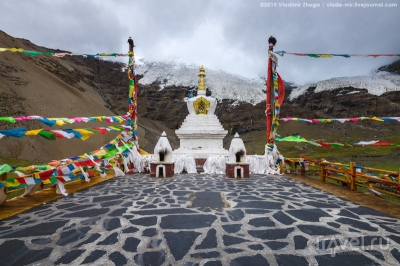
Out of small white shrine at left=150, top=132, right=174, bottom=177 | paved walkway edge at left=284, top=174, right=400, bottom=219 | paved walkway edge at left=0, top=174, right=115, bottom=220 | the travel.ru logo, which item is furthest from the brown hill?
the travel.ru logo

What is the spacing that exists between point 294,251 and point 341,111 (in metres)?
70.5

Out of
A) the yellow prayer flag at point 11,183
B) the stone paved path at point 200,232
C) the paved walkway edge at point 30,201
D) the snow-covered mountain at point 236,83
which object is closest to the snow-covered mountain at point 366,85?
the snow-covered mountain at point 236,83

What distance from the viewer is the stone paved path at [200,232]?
9.91 feet

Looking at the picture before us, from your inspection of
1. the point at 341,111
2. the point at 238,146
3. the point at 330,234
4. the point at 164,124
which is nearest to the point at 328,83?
Answer: the point at 341,111

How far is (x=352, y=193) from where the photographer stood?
262 inches

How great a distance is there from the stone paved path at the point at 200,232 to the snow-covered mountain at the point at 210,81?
71875 millimetres

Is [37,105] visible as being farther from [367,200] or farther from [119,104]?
[367,200]

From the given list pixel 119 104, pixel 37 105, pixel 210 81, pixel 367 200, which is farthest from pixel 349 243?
pixel 210 81

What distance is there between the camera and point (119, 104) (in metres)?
66.2

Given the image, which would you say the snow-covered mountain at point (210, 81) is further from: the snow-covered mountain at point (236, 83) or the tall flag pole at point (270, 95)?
the tall flag pole at point (270, 95)

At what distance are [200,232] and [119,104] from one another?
6697 cm

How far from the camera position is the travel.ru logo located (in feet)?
10.8

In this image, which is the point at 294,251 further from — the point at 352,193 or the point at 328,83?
the point at 328,83

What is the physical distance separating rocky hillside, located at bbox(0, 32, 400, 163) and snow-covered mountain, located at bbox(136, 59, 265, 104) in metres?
0.90
